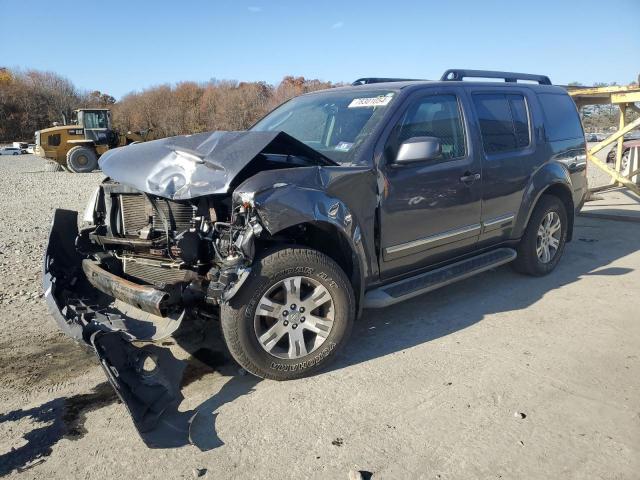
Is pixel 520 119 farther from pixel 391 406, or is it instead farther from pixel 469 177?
pixel 391 406

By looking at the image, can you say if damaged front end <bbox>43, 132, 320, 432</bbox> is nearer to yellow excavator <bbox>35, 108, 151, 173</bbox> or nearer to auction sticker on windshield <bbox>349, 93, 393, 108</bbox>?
auction sticker on windshield <bbox>349, 93, 393, 108</bbox>

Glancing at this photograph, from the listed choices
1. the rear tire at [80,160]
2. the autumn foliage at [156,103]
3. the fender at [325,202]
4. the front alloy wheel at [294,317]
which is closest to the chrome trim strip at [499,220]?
the fender at [325,202]

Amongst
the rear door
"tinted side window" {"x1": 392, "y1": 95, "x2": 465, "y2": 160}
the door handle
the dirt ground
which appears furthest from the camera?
the rear door

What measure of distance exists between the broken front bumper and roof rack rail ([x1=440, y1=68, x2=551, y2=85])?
10.8 feet

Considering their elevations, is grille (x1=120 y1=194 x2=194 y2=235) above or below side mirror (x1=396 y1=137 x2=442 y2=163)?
below

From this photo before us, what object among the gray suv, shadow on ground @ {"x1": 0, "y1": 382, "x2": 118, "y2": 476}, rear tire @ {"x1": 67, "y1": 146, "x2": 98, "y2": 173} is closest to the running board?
the gray suv

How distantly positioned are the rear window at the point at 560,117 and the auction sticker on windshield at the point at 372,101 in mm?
2223

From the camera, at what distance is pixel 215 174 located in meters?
3.17

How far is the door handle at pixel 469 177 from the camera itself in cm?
428

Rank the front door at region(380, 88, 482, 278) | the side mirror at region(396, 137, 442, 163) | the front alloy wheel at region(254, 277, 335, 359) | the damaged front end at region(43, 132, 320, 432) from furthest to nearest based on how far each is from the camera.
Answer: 1. the front door at region(380, 88, 482, 278)
2. the side mirror at region(396, 137, 442, 163)
3. the front alloy wheel at region(254, 277, 335, 359)
4. the damaged front end at region(43, 132, 320, 432)

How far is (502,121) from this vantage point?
482cm

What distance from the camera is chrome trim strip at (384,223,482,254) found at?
3.86 m

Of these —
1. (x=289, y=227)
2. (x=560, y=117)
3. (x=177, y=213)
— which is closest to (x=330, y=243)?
(x=289, y=227)

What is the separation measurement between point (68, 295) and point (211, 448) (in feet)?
6.16
